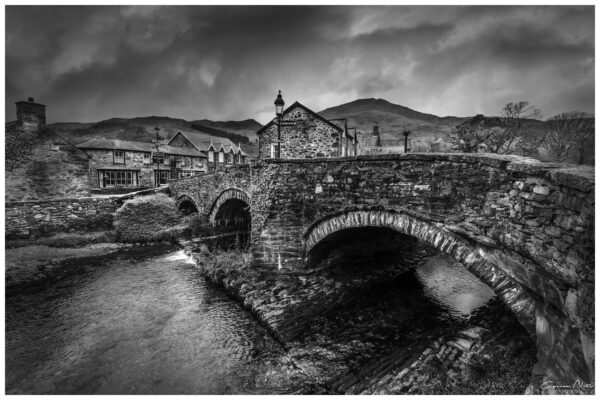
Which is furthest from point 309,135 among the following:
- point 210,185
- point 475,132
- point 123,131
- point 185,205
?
point 123,131

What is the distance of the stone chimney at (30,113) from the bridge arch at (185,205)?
1040cm

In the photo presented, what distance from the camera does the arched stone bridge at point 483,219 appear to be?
10.5 feet

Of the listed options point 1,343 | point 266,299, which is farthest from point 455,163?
point 1,343

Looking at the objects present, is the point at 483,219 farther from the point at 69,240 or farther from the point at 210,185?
the point at 69,240

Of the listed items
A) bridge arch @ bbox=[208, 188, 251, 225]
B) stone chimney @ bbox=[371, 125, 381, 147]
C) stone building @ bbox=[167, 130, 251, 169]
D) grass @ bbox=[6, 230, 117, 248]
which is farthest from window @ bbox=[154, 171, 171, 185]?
stone chimney @ bbox=[371, 125, 381, 147]

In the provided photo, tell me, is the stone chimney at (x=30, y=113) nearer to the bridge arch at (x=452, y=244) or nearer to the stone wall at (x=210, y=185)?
the stone wall at (x=210, y=185)

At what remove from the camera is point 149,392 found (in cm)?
491

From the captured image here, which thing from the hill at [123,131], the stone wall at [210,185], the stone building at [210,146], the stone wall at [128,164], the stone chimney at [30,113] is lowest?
the stone wall at [210,185]

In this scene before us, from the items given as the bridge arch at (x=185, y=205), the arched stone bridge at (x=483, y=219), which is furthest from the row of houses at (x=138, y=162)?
the arched stone bridge at (x=483, y=219)

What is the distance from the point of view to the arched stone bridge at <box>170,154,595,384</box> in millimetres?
3213

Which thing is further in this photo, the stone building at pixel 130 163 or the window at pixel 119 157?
the window at pixel 119 157

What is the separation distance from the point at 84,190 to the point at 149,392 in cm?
2047

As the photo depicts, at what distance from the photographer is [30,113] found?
18.4m

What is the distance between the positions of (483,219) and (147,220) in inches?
715
